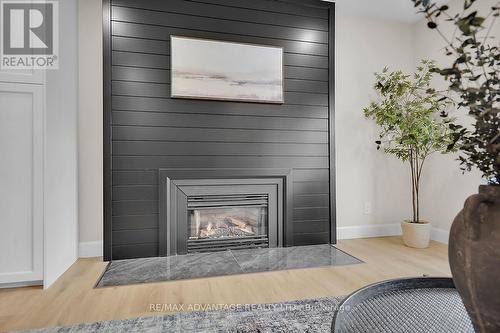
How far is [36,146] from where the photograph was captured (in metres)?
1.90

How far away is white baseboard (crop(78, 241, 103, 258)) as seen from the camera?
8.30 ft

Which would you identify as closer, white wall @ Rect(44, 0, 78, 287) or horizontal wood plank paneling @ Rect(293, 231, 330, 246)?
white wall @ Rect(44, 0, 78, 287)

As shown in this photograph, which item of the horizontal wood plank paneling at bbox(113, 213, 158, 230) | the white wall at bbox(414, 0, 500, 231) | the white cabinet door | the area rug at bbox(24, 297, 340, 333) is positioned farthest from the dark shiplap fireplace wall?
the white wall at bbox(414, 0, 500, 231)

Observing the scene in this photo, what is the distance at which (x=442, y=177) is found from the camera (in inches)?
121

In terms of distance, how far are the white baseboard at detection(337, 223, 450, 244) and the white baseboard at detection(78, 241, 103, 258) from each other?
2367 mm

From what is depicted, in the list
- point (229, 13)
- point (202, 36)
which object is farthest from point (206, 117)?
point (229, 13)

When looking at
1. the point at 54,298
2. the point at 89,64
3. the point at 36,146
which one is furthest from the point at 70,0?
the point at 54,298

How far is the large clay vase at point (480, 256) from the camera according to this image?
0.58 meters

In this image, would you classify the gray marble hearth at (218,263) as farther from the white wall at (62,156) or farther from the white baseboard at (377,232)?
the white baseboard at (377,232)

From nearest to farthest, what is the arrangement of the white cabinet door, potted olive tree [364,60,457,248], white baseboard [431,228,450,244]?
the white cabinet door < potted olive tree [364,60,457,248] < white baseboard [431,228,450,244]

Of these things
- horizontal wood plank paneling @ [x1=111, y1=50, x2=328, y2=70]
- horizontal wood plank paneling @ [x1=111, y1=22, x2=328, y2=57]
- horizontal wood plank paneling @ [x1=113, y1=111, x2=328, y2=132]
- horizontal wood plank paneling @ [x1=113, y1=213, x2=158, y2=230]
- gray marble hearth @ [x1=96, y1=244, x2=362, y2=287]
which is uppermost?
horizontal wood plank paneling @ [x1=111, y1=22, x2=328, y2=57]

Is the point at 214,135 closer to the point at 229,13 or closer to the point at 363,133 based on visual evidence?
the point at 229,13

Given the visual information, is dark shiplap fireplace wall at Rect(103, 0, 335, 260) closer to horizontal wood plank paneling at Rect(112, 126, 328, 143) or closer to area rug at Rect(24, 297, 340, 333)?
horizontal wood plank paneling at Rect(112, 126, 328, 143)

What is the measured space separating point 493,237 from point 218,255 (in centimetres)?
223
